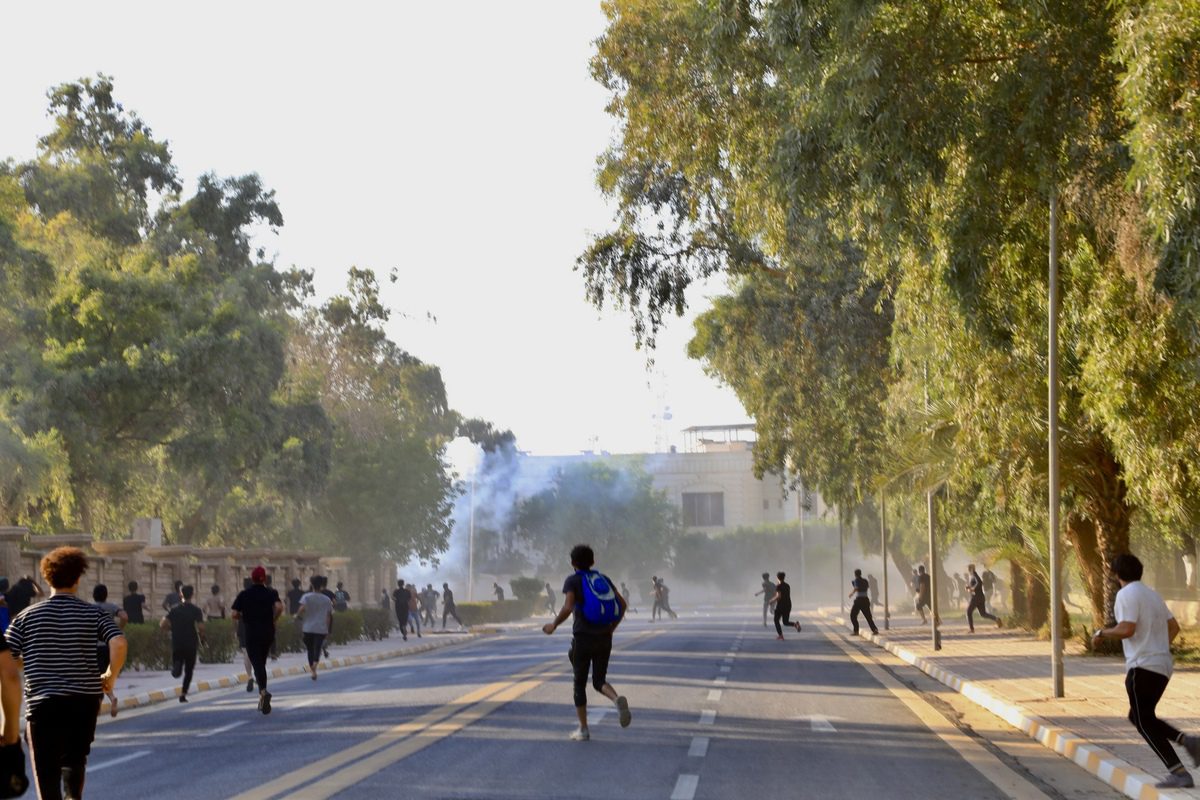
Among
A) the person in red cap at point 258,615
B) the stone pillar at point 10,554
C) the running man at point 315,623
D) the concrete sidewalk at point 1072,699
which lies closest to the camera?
the concrete sidewalk at point 1072,699

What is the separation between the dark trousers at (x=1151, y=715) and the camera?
38.1 ft

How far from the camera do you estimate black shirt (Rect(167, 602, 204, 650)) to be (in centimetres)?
2414

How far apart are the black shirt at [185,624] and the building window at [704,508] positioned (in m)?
113

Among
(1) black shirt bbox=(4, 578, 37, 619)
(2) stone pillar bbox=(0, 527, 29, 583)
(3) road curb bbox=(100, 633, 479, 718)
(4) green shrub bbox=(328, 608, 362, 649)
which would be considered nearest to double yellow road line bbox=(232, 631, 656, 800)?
(3) road curb bbox=(100, 633, 479, 718)

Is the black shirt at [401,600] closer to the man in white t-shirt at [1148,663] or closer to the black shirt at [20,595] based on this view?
the black shirt at [20,595]

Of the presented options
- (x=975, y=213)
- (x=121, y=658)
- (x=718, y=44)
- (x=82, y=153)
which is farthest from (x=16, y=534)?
(x=82, y=153)

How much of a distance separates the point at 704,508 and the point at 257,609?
388ft

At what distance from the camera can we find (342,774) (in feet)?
41.4

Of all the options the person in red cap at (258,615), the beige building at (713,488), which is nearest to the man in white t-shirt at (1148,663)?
the person in red cap at (258,615)

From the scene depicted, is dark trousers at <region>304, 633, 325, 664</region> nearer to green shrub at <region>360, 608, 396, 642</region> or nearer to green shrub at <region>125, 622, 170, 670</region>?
green shrub at <region>125, 622, 170, 670</region>

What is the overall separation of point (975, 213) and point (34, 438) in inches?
1232

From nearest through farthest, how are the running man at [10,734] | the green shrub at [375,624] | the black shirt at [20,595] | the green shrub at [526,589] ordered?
the running man at [10,734], the black shirt at [20,595], the green shrub at [375,624], the green shrub at [526,589]

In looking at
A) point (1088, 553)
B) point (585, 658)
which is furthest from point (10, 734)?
point (1088, 553)

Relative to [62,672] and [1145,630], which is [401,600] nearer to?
[1145,630]
